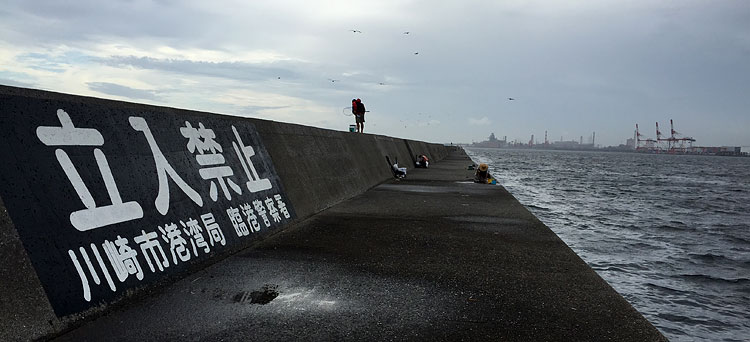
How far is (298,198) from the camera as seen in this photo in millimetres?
8039

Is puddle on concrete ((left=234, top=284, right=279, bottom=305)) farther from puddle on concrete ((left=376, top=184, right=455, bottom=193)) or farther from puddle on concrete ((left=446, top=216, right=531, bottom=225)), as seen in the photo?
puddle on concrete ((left=376, top=184, right=455, bottom=193))

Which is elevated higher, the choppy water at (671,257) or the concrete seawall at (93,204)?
the concrete seawall at (93,204)

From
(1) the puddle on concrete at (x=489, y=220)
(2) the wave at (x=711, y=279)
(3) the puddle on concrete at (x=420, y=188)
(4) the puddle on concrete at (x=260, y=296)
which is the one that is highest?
(4) the puddle on concrete at (x=260, y=296)

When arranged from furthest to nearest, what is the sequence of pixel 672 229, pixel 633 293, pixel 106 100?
pixel 672 229
pixel 633 293
pixel 106 100

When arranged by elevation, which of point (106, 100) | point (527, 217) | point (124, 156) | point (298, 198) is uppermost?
point (106, 100)

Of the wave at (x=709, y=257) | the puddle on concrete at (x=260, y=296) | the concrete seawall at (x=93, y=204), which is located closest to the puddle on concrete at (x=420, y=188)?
the wave at (x=709, y=257)

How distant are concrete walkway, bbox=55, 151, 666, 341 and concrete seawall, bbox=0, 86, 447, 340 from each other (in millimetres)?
225

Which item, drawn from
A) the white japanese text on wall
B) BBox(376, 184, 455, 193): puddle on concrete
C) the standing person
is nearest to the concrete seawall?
the white japanese text on wall

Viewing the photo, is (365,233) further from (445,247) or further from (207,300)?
(207,300)

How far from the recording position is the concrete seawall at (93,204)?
317 cm

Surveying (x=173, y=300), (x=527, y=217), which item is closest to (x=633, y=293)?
(x=527, y=217)

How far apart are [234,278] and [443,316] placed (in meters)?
2.12

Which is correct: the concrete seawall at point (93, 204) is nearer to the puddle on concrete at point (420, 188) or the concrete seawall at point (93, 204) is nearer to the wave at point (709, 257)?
the puddle on concrete at point (420, 188)

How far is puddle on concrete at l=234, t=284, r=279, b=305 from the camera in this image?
12.8ft
